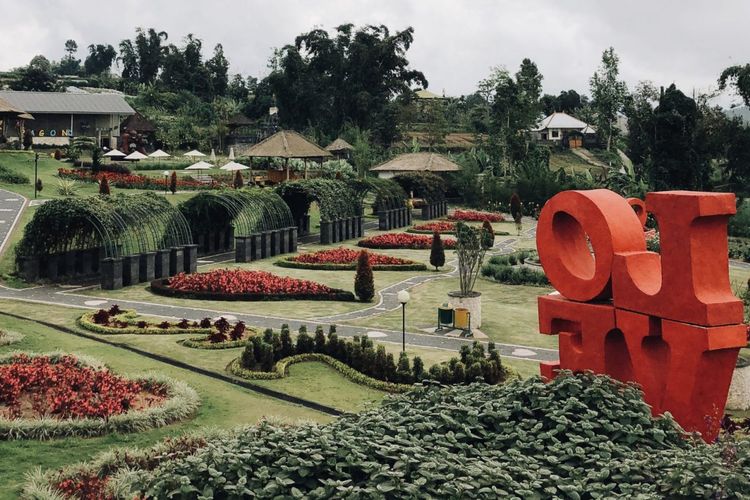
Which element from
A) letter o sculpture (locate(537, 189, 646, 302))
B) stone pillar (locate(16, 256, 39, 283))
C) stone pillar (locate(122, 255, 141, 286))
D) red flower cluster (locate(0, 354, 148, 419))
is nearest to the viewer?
letter o sculpture (locate(537, 189, 646, 302))

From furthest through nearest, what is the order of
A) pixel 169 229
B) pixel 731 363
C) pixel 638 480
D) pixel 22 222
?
pixel 22 222, pixel 169 229, pixel 731 363, pixel 638 480

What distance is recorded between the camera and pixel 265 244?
42.5 meters

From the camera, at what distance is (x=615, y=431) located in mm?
11547

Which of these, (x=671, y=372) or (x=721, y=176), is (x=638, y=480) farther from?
(x=721, y=176)

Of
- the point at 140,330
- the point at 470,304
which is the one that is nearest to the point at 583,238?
the point at 470,304

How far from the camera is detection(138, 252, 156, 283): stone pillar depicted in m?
34.0

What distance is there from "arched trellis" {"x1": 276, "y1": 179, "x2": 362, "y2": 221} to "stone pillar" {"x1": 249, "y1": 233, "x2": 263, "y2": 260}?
21.6 feet

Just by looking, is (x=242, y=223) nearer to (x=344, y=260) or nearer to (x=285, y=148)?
(x=344, y=260)

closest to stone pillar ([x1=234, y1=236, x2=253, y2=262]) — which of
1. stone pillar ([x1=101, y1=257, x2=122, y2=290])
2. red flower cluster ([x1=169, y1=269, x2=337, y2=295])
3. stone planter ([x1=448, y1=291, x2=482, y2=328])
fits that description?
red flower cluster ([x1=169, y1=269, x2=337, y2=295])

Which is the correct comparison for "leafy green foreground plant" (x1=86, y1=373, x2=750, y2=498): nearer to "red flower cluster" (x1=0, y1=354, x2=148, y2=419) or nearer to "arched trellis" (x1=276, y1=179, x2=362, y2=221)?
"red flower cluster" (x1=0, y1=354, x2=148, y2=419)

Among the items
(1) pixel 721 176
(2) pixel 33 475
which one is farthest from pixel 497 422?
(1) pixel 721 176

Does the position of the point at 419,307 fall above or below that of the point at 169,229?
below

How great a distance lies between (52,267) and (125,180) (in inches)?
1071

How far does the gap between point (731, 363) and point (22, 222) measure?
131ft
